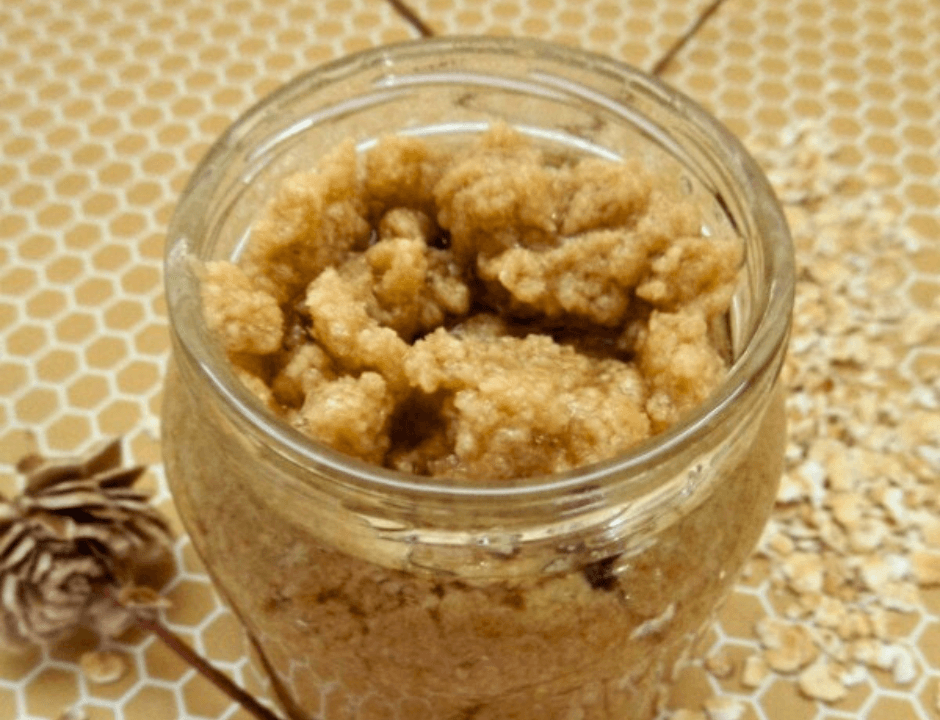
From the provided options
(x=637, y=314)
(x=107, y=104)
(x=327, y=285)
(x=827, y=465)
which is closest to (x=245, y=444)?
(x=327, y=285)

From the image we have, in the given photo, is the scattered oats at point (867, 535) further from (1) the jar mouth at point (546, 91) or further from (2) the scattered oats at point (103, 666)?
(2) the scattered oats at point (103, 666)

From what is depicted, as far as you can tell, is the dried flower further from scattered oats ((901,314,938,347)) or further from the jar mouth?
scattered oats ((901,314,938,347))

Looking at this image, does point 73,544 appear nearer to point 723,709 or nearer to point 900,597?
point 723,709

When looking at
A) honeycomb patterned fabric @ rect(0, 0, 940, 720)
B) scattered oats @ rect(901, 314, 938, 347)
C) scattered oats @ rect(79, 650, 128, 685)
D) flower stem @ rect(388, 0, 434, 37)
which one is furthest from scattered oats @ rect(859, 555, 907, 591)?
flower stem @ rect(388, 0, 434, 37)

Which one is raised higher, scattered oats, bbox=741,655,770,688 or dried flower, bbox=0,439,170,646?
dried flower, bbox=0,439,170,646

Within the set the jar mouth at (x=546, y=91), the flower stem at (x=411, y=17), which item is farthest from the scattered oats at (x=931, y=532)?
the flower stem at (x=411, y=17)
